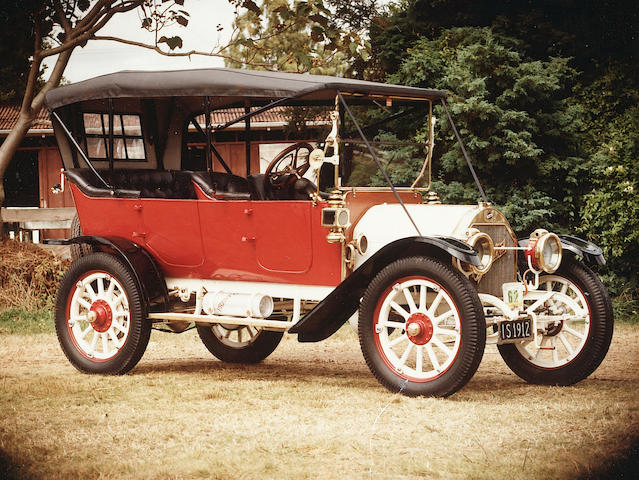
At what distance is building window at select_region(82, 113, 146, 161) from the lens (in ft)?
26.5

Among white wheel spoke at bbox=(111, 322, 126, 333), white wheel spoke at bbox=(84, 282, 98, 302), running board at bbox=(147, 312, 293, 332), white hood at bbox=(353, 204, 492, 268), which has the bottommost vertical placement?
white wheel spoke at bbox=(111, 322, 126, 333)

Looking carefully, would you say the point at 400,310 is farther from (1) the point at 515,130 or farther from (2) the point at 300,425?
(1) the point at 515,130

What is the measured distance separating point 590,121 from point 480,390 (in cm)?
666

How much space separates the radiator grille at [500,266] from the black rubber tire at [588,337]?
37cm

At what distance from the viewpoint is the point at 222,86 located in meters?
6.87

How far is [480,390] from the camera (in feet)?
21.1

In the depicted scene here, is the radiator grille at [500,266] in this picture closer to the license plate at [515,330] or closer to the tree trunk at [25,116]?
the license plate at [515,330]

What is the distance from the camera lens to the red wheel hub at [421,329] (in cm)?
592

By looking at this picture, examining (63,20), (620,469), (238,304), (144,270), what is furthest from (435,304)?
(63,20)

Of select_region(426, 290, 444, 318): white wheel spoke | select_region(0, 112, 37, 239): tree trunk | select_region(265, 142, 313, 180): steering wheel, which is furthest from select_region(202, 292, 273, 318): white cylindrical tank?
select_region(0, 112, 37, 239): tree trunk

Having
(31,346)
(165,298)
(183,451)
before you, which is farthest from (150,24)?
(183,451)

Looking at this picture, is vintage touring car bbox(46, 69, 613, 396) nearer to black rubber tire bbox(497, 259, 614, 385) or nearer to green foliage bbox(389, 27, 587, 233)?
black rubber tire bbox(497, 259, 614, 385)

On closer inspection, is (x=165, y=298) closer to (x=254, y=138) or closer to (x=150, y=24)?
(x=150, y=24)

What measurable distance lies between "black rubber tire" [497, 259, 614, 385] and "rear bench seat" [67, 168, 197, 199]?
10.9 feet
